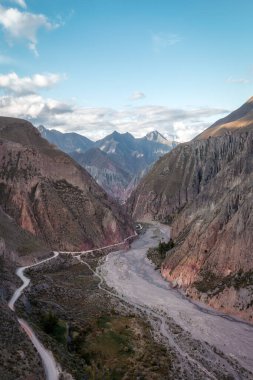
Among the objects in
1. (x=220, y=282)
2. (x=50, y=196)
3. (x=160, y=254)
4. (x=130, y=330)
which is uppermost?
(x=50, y=196)

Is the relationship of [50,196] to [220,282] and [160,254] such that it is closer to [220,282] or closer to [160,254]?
[160,254]

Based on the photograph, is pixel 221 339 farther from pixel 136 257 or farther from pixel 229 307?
pixel 136 257

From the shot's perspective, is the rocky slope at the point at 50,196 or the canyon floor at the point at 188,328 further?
the rocky slope at the point at 50,196

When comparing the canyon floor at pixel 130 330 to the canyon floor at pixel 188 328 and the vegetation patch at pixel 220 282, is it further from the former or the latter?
the vegetation patch at pixel 220 282

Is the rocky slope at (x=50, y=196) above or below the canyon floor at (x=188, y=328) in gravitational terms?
above

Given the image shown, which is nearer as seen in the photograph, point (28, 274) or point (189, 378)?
point (189, 378)

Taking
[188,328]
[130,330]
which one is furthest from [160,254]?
[130,330]

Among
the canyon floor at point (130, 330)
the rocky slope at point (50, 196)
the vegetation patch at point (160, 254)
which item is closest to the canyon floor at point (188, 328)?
the canyon floor at point (130, 330)

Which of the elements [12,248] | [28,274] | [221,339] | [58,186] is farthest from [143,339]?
[58,186]

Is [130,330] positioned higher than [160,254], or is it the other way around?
[130,330]
